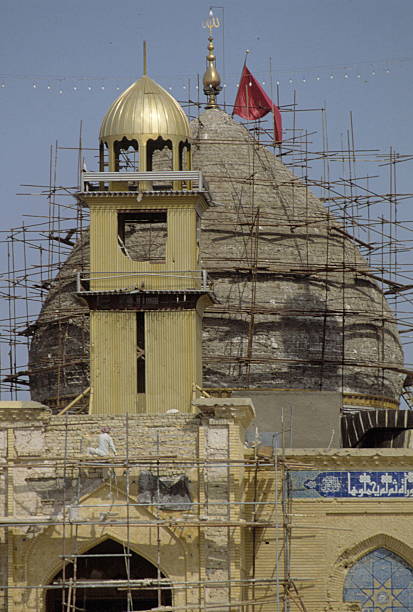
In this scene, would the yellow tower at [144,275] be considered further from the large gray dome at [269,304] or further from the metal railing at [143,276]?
the large gray dome at [269,304]

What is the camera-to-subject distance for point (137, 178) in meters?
31.6

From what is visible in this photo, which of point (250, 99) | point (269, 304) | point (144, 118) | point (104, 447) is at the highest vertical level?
point (250, 99)

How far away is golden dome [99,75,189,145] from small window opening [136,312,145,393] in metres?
3.47

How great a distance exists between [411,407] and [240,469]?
11801mm

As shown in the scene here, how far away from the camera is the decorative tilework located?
2986 cm

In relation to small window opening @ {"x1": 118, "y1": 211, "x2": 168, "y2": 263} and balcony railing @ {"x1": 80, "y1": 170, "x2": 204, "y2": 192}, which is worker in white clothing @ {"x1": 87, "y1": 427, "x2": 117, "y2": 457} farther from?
small window opening @ {"x1": 118, "y1": 211, "x2": 168, "y2": 263}

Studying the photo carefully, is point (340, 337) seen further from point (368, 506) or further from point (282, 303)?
point (368, 506)

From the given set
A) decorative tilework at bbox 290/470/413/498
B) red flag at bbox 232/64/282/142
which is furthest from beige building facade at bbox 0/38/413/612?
red flag at bbox 232/64/282/142

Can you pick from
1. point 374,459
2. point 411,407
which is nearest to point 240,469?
point 374,459

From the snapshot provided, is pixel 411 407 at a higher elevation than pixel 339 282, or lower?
lower

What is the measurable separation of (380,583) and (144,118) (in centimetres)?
941

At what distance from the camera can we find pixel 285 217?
125ft

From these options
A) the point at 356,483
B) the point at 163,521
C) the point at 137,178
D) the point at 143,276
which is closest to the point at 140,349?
the point at 143,276

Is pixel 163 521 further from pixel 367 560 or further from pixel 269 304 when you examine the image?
pixel 269 304
